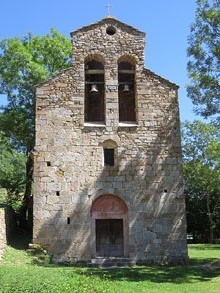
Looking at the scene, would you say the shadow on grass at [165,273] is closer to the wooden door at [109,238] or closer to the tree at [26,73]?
the wooden door at [109,238]

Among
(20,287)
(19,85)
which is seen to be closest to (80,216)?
(20,287)

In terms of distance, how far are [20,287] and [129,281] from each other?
4.50 metres

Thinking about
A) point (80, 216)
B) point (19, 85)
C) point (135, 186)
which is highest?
point (19, 85)

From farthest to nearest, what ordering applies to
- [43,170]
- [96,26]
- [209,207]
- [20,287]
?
[209,207]
[96,26]
[43,170]
[20,287]

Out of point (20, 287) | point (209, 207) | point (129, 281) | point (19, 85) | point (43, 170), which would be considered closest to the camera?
point (20, 287)

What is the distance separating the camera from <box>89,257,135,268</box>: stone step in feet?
50.2

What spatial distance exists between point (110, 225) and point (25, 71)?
11033 mm

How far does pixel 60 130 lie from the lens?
16.7 meters

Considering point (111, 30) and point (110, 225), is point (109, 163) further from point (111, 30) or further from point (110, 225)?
point (111, 30)

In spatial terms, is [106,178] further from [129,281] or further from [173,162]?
[129,281]

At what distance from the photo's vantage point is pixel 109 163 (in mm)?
16797

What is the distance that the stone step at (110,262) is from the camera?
15.3m

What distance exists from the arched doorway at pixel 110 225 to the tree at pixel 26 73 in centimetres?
799

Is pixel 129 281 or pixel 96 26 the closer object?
pixel 129 281
